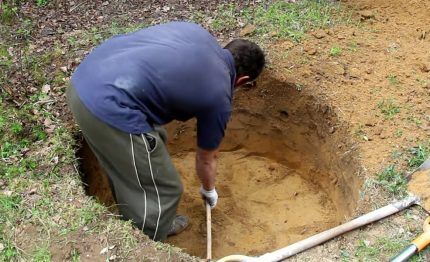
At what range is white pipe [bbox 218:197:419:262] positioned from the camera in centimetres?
330

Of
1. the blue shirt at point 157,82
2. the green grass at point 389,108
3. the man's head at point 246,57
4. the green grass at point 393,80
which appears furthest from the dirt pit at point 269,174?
the man's head at point 246,57

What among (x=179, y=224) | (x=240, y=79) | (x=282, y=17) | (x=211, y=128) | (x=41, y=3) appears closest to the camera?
(x=211, y=128)

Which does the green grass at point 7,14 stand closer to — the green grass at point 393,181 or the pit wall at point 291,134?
the pit wall at point 291,134

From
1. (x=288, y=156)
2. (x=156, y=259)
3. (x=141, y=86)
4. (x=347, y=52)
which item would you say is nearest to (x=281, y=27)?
(x=347, y=52)

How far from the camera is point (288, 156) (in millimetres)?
5113

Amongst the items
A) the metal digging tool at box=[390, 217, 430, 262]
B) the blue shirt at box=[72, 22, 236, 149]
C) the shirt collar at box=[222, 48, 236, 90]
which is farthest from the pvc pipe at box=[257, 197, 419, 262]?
the shirt collar at box=[222, 48, 236, 90]

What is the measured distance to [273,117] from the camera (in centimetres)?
503

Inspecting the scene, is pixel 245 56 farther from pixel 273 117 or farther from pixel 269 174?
pixel 269 174

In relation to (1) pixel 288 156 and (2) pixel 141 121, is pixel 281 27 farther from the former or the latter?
(2) pixel 141 121

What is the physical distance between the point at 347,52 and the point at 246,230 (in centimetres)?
192

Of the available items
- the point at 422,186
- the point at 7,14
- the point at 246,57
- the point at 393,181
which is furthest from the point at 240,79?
the point at 7,14

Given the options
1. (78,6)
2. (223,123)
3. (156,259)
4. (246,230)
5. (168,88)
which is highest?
(168,88)

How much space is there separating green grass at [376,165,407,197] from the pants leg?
1.49 metres

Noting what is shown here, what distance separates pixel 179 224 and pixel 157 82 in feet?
5.21
